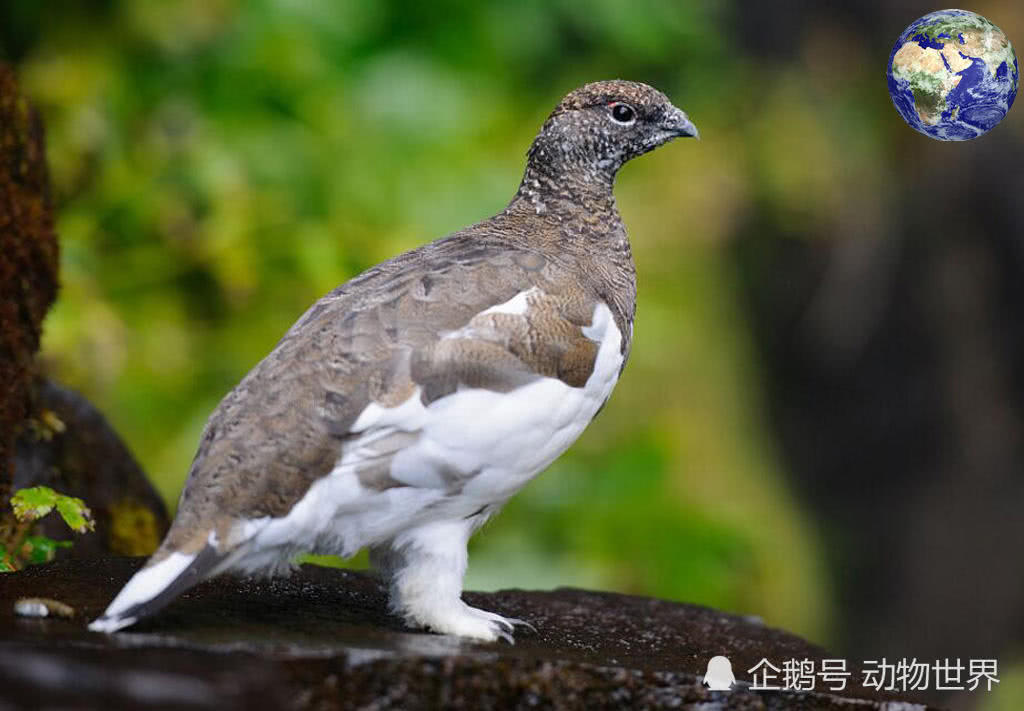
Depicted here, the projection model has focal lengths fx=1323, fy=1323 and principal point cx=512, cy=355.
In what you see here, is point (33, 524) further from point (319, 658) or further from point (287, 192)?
point (287, 192)

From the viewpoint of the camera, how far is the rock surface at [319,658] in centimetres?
226

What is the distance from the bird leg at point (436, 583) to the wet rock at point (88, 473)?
121 cm

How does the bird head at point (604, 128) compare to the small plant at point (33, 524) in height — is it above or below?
above

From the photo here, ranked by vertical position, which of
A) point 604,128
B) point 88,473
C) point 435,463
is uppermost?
point 604,128

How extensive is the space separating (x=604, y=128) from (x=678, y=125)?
21 cm

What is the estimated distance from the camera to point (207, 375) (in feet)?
17.9

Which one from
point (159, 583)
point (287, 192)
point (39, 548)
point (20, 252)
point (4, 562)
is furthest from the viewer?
point (287, 192)

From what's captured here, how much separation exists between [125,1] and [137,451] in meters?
1.91

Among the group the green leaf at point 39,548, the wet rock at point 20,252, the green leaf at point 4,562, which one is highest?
the wet rock at point 20,252

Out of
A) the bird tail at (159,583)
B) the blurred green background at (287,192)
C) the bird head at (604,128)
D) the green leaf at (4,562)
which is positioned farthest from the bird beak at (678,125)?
the green leaf at (4,562)

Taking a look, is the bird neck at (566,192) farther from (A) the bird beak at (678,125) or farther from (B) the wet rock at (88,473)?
(B) the wet rock at (88,473)

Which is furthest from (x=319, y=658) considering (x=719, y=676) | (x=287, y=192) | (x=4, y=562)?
(x=287, y=192)

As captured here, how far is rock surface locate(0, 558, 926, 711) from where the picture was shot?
226 centimetres

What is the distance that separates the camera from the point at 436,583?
10.1 feet
